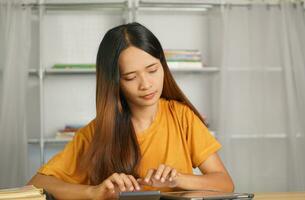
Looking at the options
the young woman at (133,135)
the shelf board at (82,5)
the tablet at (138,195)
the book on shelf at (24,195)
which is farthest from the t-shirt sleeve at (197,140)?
the shelf board at (82,5)

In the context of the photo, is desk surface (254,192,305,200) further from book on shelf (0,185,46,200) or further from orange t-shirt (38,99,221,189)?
book on shelf (0,185,46,200)

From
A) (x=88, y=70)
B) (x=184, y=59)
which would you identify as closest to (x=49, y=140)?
(x=88, y=70)

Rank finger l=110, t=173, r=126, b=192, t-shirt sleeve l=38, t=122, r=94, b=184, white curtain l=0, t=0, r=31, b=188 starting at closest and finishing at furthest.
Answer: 1. finger l=110, t=173, r=126, b=192
2. t-shirt sleeve l=38, t=122, r=94, b=184
3. white curtain l=0, t=0, r=31, b=188

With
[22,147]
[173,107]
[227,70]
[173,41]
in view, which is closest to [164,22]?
[173,41]

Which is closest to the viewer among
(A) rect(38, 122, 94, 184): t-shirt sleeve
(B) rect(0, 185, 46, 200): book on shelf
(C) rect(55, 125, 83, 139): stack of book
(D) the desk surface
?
(B) rect(0, 185, 46, 200): book on shelf

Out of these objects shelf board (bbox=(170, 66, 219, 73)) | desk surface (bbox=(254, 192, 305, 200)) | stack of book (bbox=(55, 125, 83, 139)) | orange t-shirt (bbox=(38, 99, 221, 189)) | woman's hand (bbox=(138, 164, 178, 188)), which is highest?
shelf board (bbox=(170, 66, 219, 73))

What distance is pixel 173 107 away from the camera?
5.29 ft

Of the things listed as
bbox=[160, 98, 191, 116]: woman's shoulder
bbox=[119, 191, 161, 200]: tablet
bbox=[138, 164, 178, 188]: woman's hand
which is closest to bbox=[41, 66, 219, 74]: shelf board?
bbox=[160, 98, 191, 116]: woman's shoulder

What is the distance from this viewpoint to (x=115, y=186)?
1.22 meters

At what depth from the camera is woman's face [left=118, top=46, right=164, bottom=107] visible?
1.40 metres

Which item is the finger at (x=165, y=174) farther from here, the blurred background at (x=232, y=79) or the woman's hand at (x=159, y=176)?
the blurred background at (x=232, y=79)

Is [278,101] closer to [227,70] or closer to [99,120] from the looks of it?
[227,70]

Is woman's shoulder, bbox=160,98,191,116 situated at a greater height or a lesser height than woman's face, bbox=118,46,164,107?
lesser

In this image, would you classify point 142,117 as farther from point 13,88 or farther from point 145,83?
point 13,88
